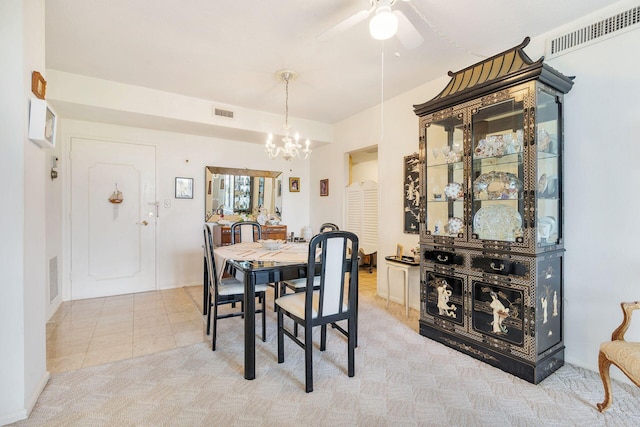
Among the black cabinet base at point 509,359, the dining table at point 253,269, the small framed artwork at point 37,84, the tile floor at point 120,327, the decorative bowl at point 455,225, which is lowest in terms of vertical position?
the tile floor at point 120,327

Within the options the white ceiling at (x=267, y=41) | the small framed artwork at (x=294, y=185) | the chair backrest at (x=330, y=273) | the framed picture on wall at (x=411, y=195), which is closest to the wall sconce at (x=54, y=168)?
the white ceiling at (x=267, y=41)

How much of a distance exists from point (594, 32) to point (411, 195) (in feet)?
6.78

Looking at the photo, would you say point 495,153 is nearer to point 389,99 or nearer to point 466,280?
point 466,280

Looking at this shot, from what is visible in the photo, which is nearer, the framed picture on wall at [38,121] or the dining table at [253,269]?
the framed picture on wall at [38,121]

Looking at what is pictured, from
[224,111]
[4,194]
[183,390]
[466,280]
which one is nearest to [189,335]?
[183,390]

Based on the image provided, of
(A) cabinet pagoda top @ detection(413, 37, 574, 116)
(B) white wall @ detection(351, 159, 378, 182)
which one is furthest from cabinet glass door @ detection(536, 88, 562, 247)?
(B) white wall @ detection(351, 159, 378, 182)

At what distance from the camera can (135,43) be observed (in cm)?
272

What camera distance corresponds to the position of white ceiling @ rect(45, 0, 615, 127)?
7.35 feet

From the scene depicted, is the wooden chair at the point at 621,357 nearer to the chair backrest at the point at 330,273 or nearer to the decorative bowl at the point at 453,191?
the decorative bowl at the point at 453,191

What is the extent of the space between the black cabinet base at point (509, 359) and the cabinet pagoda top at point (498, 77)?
200 cm

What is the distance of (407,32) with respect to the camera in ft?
6.31

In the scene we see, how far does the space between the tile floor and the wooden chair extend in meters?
2.92

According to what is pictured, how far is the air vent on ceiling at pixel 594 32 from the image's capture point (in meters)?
2.11

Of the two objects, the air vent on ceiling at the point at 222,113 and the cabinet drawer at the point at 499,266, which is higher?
the air vent on ceiling at the point at 222,113
